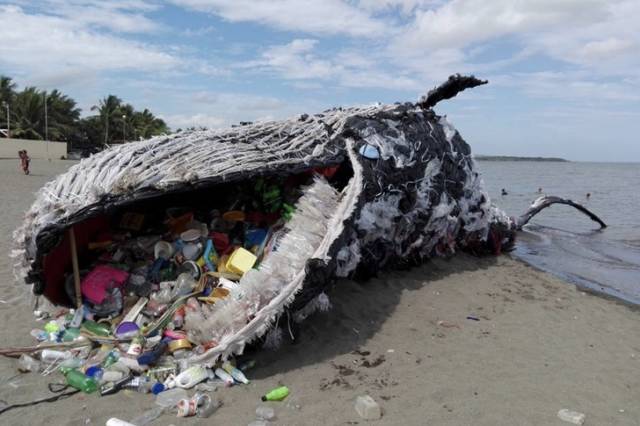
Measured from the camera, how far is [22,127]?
39250 millimetres

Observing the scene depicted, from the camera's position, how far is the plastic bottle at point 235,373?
3730mm

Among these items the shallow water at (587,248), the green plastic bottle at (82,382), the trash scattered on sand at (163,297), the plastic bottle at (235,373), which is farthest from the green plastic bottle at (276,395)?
the shallow water at (587,248)

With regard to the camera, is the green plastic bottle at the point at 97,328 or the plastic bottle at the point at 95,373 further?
the green plastic bottle at the point at 97,328

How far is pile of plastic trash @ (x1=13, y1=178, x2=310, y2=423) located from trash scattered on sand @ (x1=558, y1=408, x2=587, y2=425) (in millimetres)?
1844

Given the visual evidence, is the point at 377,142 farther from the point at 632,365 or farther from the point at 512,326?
the point at 632,365

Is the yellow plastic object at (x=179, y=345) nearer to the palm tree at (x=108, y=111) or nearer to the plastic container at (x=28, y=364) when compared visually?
the plastic container at (x=28, y=364)

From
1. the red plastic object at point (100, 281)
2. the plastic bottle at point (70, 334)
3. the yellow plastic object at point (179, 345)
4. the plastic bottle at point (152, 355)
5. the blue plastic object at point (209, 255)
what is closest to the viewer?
the plastic bottle at point (152, 355)

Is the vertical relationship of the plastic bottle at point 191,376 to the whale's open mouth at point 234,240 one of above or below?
below

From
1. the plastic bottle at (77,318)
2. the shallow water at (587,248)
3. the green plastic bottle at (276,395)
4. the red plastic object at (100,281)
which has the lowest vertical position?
the shallow water at (587,248)

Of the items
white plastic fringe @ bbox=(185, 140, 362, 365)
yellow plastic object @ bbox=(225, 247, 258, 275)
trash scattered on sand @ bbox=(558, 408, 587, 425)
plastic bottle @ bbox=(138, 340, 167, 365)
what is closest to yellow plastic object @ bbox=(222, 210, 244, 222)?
yellow plastic object @ bbox=(225, 247, 258, 275)

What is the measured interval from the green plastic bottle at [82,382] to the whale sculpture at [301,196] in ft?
2.27

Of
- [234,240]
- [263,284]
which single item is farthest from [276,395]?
[234,240]

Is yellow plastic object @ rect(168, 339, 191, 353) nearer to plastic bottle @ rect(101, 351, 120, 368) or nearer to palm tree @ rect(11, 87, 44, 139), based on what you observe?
plastic bottle @ rect(101, 351, 120, 368)

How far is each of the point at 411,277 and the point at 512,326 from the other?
149cm
